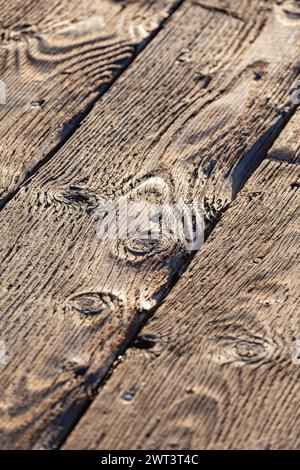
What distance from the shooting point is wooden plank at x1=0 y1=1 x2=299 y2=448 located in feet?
5.24

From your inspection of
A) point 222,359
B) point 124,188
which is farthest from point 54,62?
point 222,359

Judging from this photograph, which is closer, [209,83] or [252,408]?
[252,408]

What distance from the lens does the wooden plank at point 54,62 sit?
211 centimetres

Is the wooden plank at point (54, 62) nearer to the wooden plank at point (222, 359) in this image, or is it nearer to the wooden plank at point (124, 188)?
the wooden plank at point (124, 188)

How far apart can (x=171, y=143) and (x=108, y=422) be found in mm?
831

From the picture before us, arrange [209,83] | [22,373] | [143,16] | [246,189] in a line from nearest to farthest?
1. [22,373]
2. [246,189]
3. [209,83]
4. [143,16]

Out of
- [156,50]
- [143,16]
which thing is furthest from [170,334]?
[143,16]

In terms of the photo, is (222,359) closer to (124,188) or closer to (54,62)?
(124,188)

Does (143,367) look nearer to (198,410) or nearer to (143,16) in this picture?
(198,410)

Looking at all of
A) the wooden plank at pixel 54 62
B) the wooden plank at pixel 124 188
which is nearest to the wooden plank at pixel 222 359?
the wooden plank at pixel 124 188

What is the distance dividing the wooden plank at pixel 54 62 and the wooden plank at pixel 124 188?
0.05 metres

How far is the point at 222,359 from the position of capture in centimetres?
160

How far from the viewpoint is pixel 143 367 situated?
1594mm

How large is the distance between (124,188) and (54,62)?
60 centimetres
